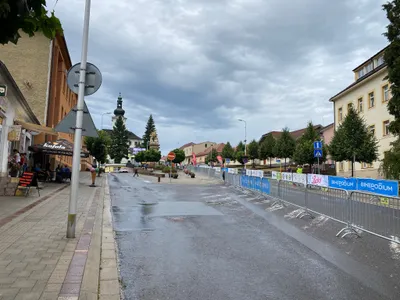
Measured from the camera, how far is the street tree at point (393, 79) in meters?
21.1

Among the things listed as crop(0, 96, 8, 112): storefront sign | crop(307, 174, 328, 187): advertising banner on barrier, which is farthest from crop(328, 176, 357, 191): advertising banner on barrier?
crop(0, 96, 8, 112): storefront sign

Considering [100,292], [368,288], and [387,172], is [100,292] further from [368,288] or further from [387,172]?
[387,172]

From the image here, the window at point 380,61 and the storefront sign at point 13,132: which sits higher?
the window at point 380,61

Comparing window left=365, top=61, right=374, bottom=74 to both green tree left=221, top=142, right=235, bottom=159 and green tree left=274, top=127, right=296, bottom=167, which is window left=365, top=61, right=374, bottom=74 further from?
green tree left=221, top=142, right=235, bottom=159

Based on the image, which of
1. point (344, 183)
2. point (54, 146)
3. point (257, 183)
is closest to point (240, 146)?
point (54, 146)

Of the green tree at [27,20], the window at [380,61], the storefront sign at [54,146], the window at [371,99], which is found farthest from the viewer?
the window at [371,99]

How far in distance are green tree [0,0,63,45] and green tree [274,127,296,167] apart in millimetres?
54526

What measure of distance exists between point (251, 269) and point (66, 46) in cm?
3247

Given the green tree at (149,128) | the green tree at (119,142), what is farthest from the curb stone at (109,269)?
the green tree at (149,128)

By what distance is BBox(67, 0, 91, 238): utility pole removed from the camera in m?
6.82

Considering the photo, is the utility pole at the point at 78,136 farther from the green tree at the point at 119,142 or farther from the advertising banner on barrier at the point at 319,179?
the green tree at the point at 119,142

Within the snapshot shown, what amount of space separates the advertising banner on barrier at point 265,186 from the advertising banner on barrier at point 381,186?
4.46 meters

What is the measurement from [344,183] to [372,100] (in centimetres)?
2782

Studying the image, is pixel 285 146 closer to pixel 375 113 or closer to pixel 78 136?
pixel 375 113
